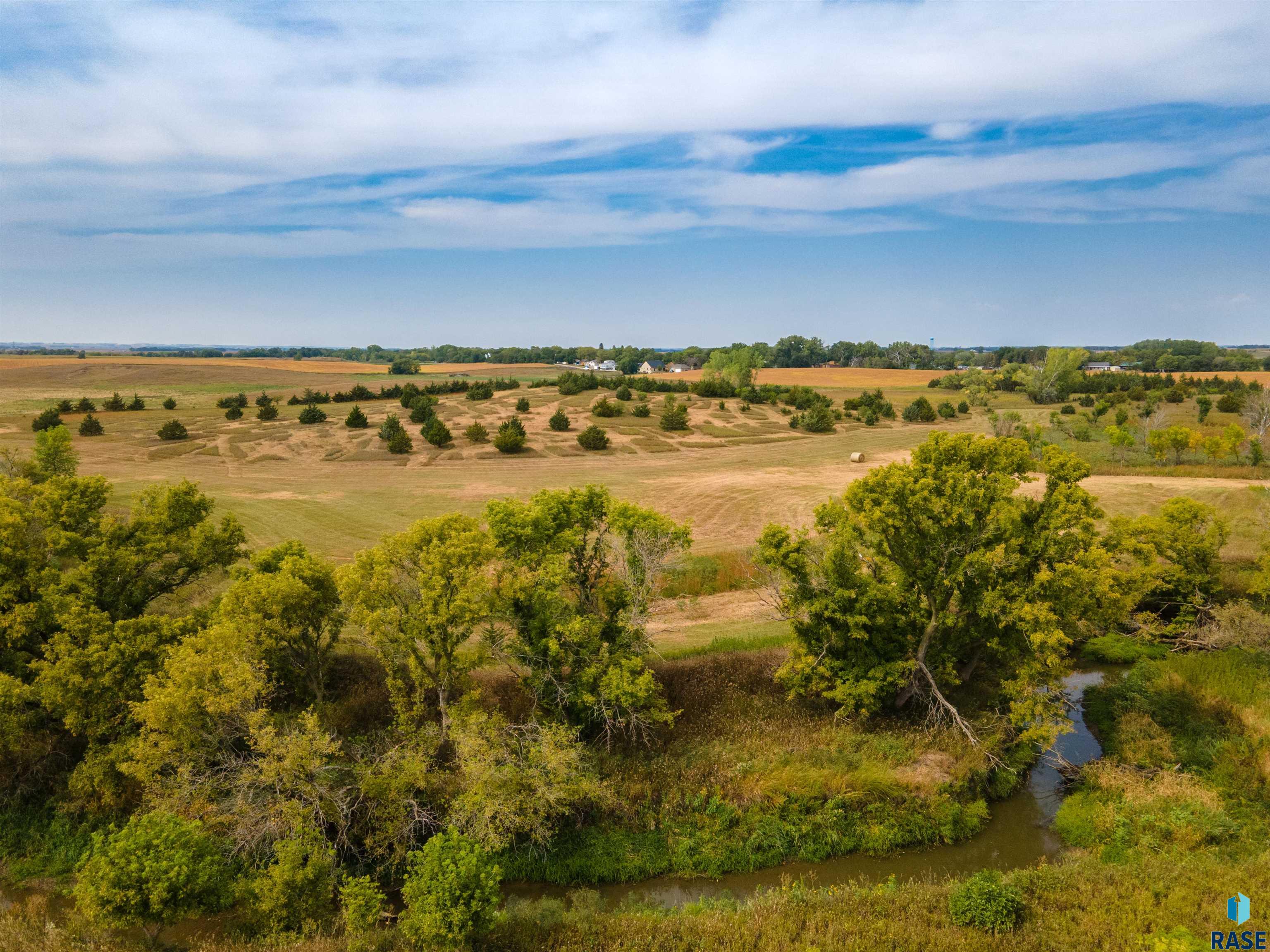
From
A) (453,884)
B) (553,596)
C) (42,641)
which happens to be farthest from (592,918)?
(42,641)

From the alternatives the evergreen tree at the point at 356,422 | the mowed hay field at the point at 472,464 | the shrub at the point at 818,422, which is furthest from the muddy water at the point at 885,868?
the shrub at the point at 818,422

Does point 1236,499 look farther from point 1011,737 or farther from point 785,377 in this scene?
point 785,377

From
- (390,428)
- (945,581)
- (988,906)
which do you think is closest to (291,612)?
(988,906)

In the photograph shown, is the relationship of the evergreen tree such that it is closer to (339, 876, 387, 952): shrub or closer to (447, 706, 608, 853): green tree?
(447, 706, 608, 853): green tree

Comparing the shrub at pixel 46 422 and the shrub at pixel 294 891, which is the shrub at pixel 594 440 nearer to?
the shrub at pixel 46 422

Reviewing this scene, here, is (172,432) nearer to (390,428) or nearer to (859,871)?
→ (390,428)

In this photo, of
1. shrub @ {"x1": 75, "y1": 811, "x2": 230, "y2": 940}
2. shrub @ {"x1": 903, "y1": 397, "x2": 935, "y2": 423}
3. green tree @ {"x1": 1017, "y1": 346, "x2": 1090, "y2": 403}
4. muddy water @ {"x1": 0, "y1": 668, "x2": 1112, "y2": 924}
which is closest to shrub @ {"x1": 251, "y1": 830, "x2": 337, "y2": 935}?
shrub @ {"x1": 75, "y1": 811, "x2": 230, "y2": 940}
